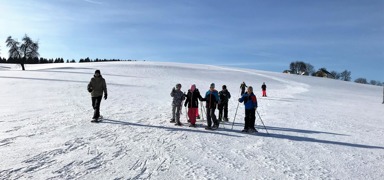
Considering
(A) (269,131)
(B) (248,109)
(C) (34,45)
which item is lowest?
(A) (269,131)

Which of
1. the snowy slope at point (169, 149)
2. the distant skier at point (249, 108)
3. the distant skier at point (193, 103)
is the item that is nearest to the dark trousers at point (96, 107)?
the snowy slope at point (169, 149)

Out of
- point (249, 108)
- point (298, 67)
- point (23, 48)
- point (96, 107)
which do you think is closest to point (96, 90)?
point (96, 107)

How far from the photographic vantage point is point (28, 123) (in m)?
10.9

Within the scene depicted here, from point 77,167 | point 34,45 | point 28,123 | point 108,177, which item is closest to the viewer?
point 108,177

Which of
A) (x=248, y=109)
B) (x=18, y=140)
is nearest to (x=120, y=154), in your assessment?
(x=18, y=140)

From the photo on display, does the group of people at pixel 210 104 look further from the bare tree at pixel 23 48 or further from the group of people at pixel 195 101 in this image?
the bare tree at pixel 23 48

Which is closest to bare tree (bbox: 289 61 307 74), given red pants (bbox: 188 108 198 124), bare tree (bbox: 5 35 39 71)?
bare tree (bbox: 5 35 39 71)

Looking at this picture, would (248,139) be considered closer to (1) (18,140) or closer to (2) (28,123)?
(1) (18,140)

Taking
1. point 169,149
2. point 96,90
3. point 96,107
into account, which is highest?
point 96,90

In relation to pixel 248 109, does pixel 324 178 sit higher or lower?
lower

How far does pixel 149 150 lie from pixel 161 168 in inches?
57.1

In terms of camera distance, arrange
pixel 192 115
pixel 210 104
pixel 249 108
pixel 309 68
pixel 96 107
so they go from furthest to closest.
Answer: pixel 309 68 → pixel 192 115 → pixel 96 107 → pixel 210 104 → pixel 249 108

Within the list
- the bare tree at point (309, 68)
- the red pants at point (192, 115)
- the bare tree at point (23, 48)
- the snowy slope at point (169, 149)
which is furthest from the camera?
the bare tree at point (309, 68)

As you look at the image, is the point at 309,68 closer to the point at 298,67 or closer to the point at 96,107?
the point at 298,67
